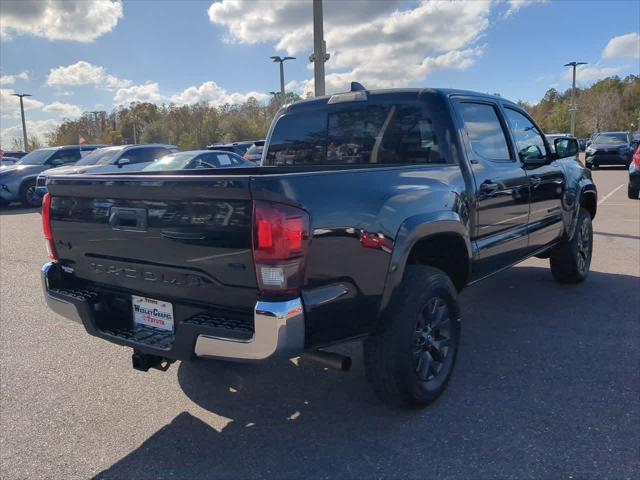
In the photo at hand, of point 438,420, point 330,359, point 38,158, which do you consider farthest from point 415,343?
point 38,158

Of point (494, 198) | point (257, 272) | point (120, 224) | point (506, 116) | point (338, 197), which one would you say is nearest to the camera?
point (257, 272)

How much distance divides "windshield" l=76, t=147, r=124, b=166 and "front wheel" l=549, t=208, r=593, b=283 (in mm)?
11256

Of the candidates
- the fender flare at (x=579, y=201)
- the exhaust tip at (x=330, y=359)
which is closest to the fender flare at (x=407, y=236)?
the exhaust tip at (x=330, y=359)

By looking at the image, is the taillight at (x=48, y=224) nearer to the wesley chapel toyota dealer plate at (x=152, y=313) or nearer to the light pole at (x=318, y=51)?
the wesley chapel toyota dealer plate at (x=152, y=313)

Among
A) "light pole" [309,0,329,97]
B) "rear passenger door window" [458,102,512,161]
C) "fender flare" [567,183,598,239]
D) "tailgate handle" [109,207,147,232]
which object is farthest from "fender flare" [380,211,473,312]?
"light pole" [309,0,329,97]

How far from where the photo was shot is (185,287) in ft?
8.84

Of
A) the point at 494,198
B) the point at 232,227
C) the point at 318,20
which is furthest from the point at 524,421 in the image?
the point at 318,20

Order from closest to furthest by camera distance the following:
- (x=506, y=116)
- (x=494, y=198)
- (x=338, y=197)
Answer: (x=338, y=197) → (x=494, y=198) → (x=506, y=116)

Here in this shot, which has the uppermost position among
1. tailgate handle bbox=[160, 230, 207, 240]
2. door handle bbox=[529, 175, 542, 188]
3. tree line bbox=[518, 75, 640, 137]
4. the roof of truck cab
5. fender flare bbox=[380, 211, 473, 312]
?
tree line bbox=[518, 75, 640, 137]

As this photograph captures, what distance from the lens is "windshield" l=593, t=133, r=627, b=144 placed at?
2363cm

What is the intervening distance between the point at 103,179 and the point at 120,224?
0.27 meters

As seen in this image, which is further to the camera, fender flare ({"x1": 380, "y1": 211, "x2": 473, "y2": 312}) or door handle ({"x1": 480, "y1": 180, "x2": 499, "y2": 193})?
door handle ({"x1": 480, "y1": 180, "x2": 499, "y2": 193})

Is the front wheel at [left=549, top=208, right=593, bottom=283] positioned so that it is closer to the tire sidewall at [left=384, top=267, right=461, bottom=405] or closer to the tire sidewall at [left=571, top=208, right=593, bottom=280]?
the tire sidewall at [left=571, top=208, right=593, bottom=280]

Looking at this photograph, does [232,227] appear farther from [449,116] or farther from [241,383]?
[449,116]
